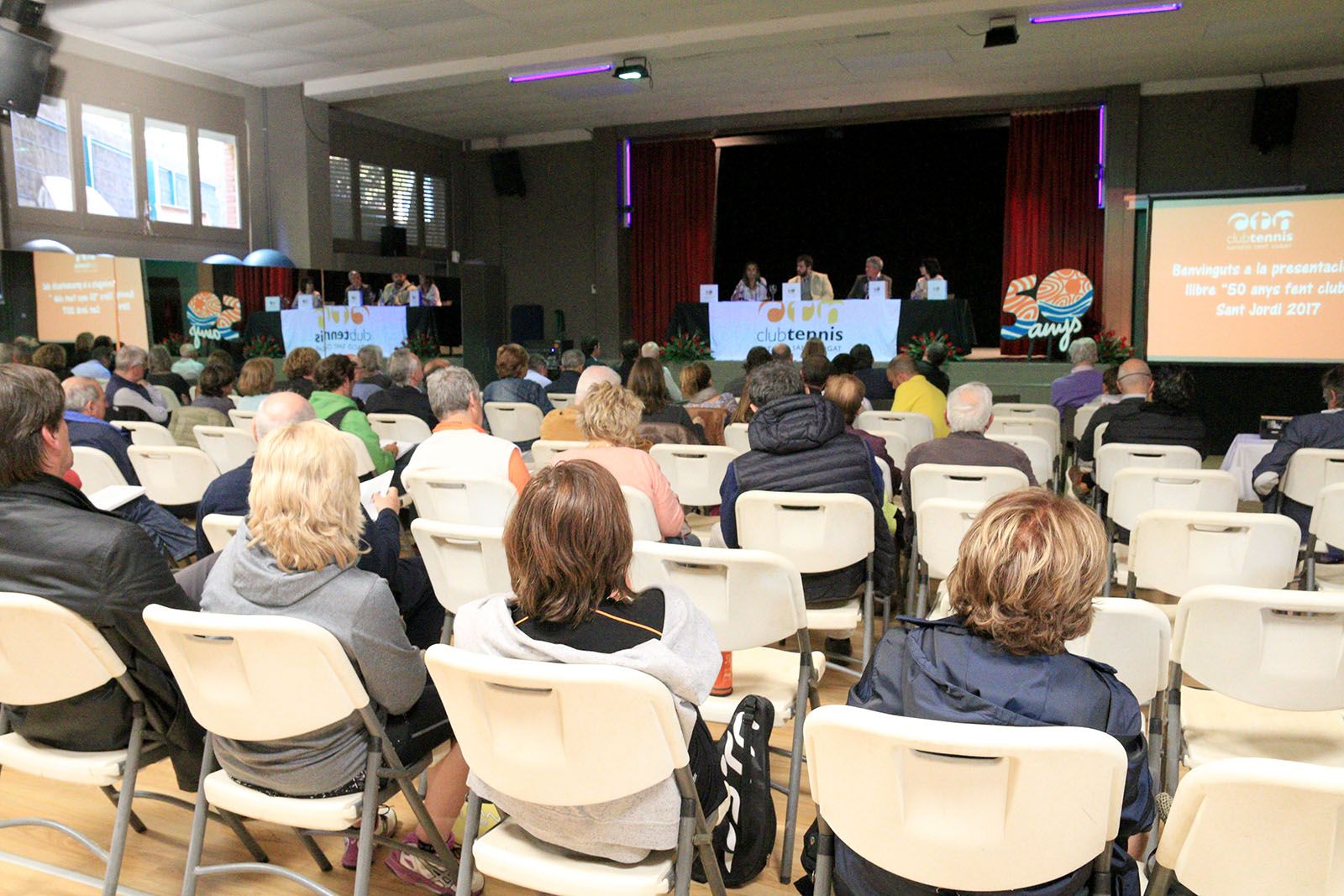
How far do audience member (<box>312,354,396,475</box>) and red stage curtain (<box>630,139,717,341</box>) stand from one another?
8.78 meters

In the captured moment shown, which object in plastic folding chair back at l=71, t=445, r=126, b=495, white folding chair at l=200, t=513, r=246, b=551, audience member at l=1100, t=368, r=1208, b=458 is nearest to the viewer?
white folding chair at l=200, t=513, r=246, b=551

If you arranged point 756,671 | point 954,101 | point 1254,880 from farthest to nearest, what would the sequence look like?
1. point 954,101
2. point 756,671
3. point 1254,880

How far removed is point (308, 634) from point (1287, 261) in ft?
32.7

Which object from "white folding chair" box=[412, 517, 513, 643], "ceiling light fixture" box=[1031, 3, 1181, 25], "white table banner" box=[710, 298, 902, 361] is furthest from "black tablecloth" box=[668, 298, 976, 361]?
Answer: "white folding chair" box=[412, 517, 513, 643]

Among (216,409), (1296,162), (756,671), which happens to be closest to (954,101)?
(1296,162)

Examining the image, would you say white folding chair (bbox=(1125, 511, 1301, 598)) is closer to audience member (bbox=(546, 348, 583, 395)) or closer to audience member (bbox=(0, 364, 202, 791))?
audience member (bbox=(0, 364, 202, 791))

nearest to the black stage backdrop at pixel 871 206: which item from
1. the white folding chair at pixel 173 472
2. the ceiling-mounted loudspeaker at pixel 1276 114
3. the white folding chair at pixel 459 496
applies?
the ceiling-mounted loudspeaker at pixel 1276 114

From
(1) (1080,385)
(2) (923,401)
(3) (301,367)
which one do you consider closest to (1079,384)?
(1) (1080,385)

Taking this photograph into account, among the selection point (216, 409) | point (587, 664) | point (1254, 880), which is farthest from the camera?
point (216, 409)

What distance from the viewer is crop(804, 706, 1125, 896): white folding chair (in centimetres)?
129

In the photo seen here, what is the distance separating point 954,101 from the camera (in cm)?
1196

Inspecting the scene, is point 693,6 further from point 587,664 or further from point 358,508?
point 587,664

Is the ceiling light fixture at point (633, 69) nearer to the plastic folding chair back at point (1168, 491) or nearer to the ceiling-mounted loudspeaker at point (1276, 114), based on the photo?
the ceiling-mounted loudspeaker at point (1276, 114)

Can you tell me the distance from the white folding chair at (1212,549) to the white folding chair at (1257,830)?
58.6 inches
